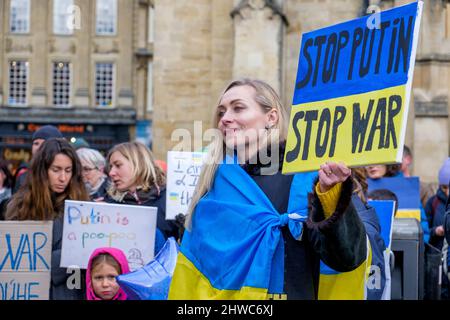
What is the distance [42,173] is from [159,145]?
1376cm

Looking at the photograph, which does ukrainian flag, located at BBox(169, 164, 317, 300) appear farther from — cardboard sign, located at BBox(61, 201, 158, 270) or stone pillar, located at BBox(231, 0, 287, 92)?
stone pillar, located at BBox(231, 0, 287, 92)

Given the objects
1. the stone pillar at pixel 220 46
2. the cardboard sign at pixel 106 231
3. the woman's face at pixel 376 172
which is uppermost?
the stone pillar at pixel 220 46

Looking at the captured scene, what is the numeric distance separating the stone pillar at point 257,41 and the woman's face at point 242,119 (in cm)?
1520

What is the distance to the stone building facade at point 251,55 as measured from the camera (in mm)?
19516

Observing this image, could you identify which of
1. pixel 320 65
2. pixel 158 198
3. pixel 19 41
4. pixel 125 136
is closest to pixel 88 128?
pixel 125 136

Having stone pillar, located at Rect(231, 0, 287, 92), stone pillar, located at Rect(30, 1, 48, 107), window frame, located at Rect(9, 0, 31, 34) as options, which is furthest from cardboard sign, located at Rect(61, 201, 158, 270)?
window frame, located at Rect(9, 0, 31, 34)

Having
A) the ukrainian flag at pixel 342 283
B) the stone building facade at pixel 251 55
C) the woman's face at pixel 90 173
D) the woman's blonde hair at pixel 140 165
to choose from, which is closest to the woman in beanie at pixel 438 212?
the woman's blonde hair at pixel 140 165

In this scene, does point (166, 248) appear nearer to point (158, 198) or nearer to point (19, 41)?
point (158, 198)

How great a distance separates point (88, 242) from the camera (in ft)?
21.7

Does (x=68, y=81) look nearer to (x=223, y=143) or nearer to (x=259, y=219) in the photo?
(x=223, y=143)

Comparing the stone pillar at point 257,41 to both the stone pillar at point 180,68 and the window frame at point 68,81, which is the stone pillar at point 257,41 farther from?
the window frame at point 68,81

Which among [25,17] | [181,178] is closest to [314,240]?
A: [181,178]

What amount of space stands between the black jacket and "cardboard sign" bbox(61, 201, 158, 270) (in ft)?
8.27

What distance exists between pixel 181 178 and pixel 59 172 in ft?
5.48
